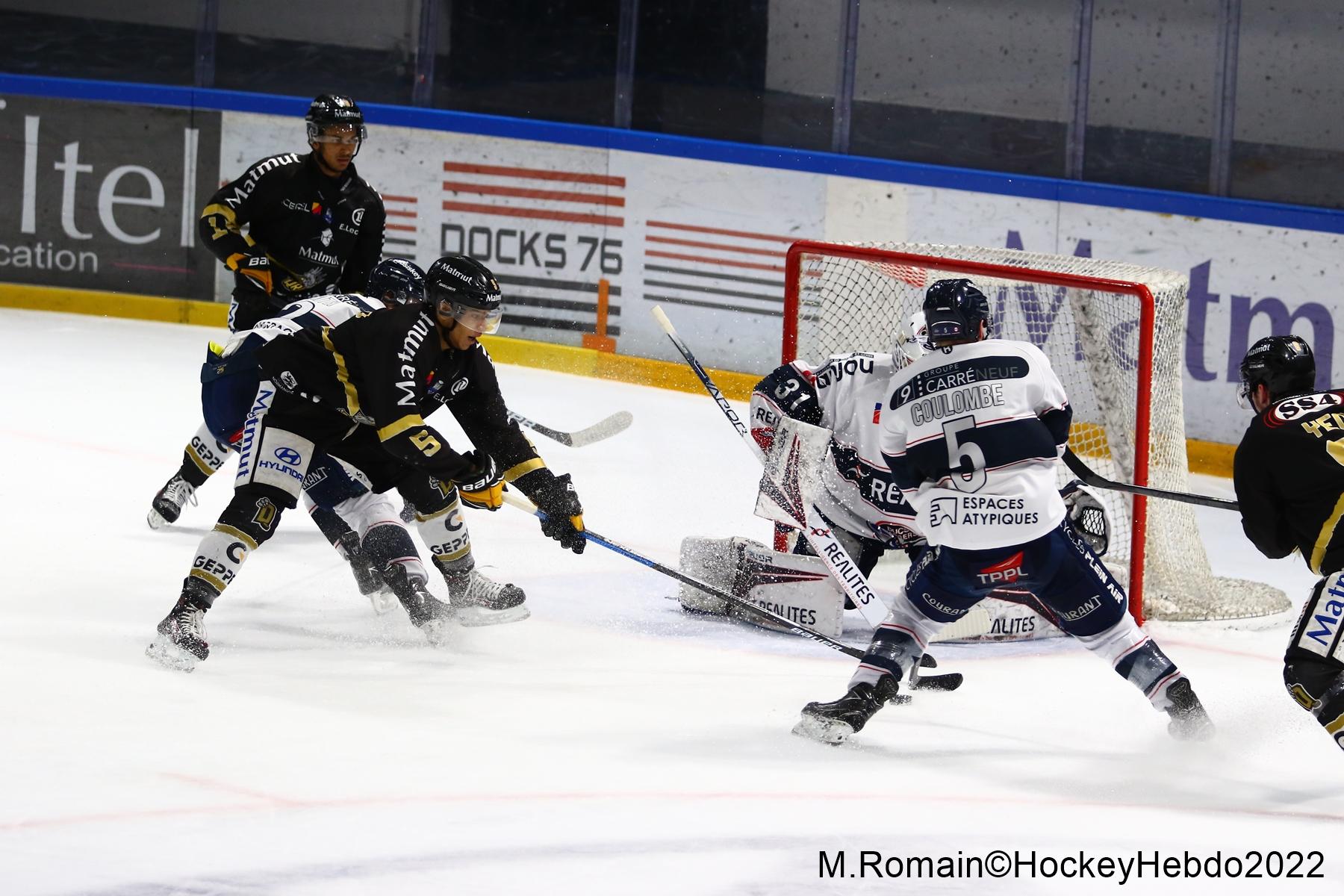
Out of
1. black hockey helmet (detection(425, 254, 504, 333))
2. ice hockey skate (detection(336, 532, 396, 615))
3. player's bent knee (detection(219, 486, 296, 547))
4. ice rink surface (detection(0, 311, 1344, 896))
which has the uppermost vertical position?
black hockey helmet (detection(425, 254, 504, 333))

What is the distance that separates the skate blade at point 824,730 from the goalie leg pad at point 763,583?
0.89 meters

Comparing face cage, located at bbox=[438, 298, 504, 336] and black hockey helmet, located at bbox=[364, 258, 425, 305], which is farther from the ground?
black hockey helmet, located at bbox=[364, 258, 425, 305]

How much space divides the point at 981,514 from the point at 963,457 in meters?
0.13

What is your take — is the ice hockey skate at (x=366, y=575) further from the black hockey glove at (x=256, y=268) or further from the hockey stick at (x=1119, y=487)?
the hockey stick at (x=1119, y=487)

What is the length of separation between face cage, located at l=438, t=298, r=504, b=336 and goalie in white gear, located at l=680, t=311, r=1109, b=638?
96cm

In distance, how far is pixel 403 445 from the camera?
4.19 metres

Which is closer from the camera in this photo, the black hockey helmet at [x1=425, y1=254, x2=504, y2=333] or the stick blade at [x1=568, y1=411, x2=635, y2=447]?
the black hockey helmet at [x1=425, y1=254, x2=504, y2=333]

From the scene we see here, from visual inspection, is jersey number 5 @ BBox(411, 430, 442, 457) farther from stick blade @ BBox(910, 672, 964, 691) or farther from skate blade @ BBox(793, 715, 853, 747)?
stick blade @ BBox(910, 672, 964, 691)

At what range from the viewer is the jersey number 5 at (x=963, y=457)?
3.82 m

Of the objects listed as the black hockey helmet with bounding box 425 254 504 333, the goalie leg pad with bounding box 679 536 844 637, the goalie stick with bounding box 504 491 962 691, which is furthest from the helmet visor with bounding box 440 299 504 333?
the goalie leg pad with bounding box 679 536 844 637

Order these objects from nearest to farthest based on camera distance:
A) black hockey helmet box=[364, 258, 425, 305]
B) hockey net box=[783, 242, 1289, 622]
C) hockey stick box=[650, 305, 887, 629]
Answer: hockey stick box=[650, 305, 887, 629] → black hockey helmet box=[364, 258, 425, 305] → hockey net box=[783, 242, 1289, 622]

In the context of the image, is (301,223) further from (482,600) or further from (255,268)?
(482,600)

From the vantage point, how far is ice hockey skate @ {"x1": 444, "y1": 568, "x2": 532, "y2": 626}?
15.6 ft

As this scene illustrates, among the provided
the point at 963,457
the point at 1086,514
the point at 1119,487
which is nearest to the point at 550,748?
the point at 963,457
